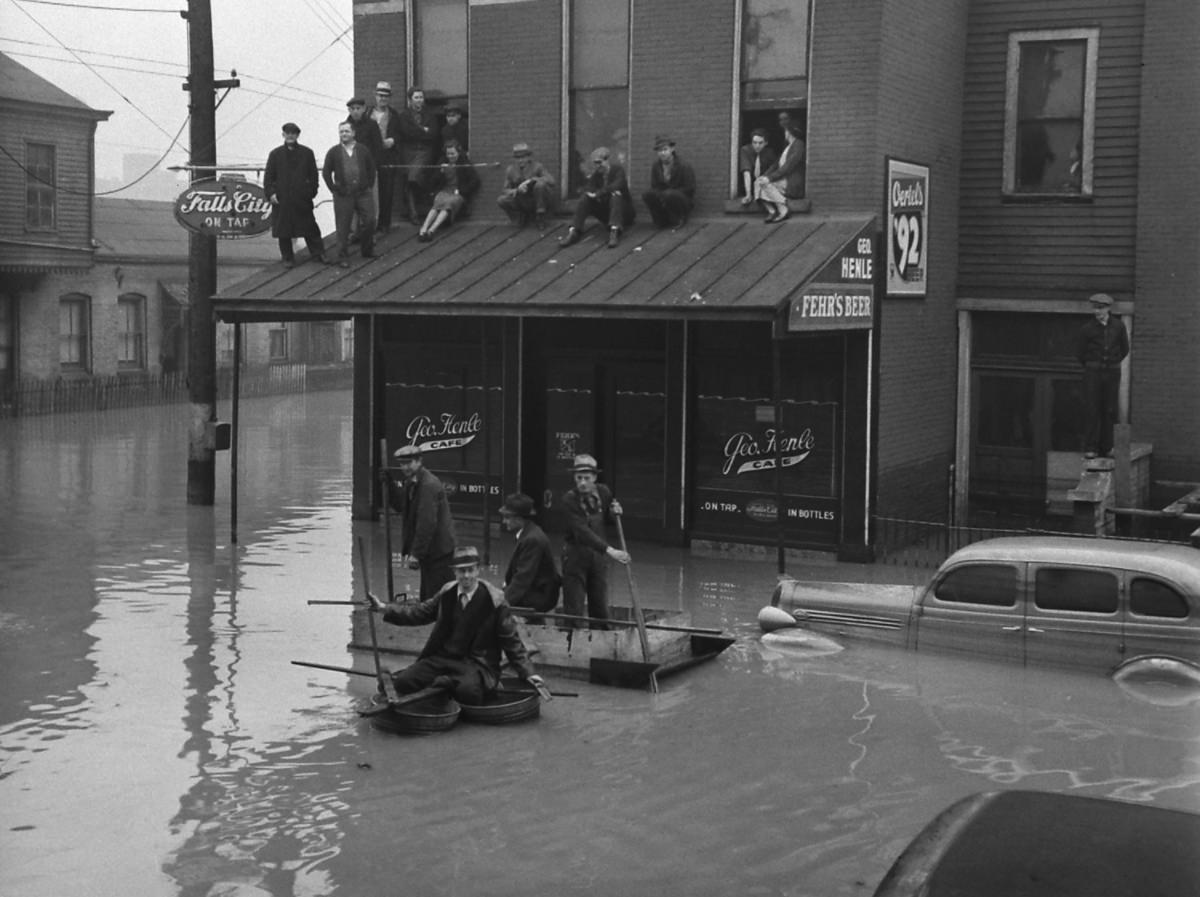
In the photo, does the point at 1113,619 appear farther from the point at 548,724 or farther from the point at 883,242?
the point at 883,242

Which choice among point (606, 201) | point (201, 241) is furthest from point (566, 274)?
point (201, 241)

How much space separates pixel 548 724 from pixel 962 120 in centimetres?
1323

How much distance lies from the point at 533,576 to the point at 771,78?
9248 millimetres

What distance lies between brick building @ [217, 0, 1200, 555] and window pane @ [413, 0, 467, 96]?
4 centimetres

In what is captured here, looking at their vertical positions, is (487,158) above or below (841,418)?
above

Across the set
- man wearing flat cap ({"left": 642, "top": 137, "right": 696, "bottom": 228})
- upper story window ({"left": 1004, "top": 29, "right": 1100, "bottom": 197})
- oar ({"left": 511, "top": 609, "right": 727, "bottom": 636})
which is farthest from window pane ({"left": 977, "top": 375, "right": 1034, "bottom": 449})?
oar ({"left": 511, "top": 609, "right": 727, "bottom": 636})

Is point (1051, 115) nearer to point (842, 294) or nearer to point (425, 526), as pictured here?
point (842, 294)

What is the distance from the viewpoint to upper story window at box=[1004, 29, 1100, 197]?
73.1 feet

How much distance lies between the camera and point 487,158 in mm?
23578

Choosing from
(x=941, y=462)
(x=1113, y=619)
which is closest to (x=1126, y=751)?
(x=1113, y=619)

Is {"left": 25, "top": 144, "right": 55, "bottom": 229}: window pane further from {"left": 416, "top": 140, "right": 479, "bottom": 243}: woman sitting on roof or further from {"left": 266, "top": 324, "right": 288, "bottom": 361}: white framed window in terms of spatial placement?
{"left": 416, "top": 140, "right": 479, "bottom": 243}: woman sitting on roof

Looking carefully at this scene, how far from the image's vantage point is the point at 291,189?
22.7 meters

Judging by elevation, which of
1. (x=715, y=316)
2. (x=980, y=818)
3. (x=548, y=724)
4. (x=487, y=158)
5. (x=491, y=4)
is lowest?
(x=548, y=724)

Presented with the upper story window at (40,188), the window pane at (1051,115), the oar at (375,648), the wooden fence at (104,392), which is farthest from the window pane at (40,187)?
the oar at (375,648)
